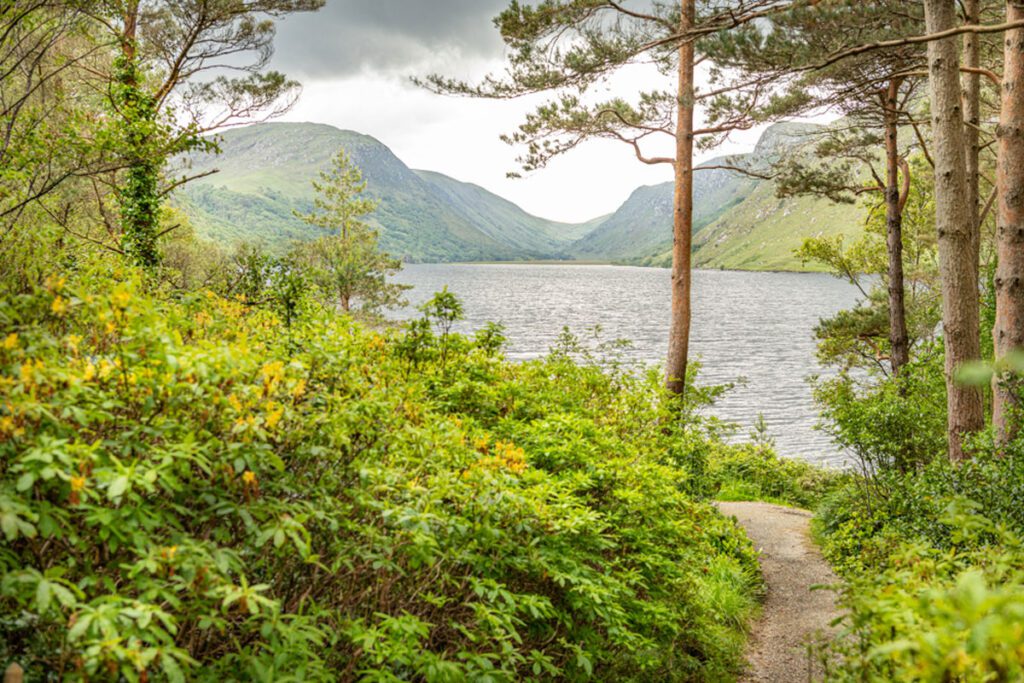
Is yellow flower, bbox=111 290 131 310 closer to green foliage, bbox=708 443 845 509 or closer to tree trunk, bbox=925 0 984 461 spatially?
tree trunk, bbox=925 0 984 461

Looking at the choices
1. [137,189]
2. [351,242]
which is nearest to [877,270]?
[137,189]

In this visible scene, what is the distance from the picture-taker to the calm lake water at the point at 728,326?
3127 cm

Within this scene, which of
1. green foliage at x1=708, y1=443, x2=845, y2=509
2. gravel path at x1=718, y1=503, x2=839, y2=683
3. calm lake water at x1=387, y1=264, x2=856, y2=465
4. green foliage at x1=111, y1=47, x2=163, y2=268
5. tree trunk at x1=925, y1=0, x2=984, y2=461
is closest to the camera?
gravel path at x1=718, y1=503, x2=839, y2=683

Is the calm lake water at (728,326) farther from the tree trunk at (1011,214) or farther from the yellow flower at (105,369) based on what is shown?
the yellow flower at (105,369)

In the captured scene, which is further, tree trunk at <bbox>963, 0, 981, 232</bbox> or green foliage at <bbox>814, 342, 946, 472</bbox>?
tree trunk at <bbox>963, 0, 981, 232</bbox>

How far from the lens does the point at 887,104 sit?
1273 cm

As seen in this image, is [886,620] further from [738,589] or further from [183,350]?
[738,589]

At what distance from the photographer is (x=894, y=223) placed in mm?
13461

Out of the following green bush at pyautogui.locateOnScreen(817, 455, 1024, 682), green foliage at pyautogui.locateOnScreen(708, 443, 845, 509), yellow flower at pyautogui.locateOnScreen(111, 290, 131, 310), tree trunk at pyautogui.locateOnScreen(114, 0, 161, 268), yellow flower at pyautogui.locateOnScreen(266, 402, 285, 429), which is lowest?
green foliage at pyautogui.locateOnScreen(708, 443, 845, 509)

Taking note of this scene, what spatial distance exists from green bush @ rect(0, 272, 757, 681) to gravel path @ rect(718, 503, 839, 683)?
5.85ft

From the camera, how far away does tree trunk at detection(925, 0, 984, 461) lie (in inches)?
266

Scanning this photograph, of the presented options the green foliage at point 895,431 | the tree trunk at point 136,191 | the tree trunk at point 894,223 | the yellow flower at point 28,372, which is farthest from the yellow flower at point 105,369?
the tree trunk at point 894,223

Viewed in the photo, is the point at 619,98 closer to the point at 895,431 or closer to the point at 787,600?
the point at 895,431

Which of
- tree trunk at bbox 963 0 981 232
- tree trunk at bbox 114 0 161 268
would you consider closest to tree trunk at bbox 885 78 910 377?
tree trunk at bbox 963 0 981 232
